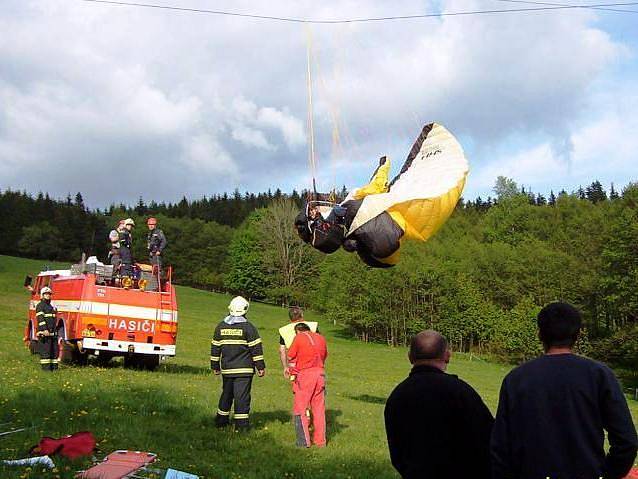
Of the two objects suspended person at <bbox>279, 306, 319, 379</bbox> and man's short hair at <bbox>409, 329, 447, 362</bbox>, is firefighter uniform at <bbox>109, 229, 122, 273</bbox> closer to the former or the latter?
suspended person at <bbox>279, 306, 319, 379</bbox>

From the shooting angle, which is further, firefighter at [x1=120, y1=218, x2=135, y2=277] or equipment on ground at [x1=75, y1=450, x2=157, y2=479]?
firefighter at [x1=120, y1=218, x2=135, y2=277]

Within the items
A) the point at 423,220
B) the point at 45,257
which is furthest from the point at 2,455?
the point at 45,257

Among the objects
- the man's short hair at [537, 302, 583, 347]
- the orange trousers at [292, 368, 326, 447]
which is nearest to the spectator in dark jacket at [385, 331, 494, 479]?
the man's short hair at [537, 302, 583, 347]

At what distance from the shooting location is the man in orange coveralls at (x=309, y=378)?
32.8 ft

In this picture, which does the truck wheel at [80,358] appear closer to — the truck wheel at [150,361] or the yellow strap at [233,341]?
the truck wheel at [150,361]

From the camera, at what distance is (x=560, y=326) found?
3992mm

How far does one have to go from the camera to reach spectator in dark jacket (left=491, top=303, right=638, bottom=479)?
3.79 metres

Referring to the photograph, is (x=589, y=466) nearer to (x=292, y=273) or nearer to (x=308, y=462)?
(x=308, y=462)

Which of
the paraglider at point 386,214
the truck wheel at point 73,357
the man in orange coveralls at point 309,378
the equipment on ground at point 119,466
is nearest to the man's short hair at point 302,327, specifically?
the man in orange coveralls at point 309,378

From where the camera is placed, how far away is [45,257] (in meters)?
108

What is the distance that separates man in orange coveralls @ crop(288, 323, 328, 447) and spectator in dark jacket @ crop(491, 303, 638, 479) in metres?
6.15

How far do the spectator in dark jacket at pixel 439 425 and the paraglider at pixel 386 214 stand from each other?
396cm

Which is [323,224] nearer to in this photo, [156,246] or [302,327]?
[302,327]

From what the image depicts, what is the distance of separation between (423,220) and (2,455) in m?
5.72
